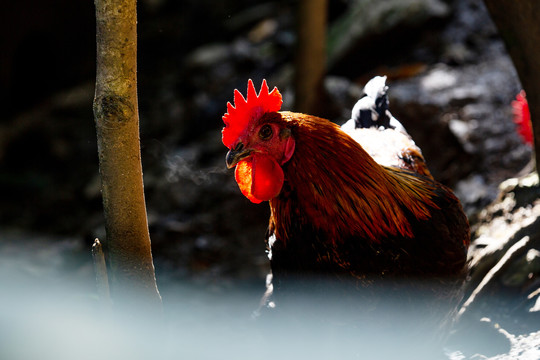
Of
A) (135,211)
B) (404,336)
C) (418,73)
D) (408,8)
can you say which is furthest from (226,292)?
(408,8)

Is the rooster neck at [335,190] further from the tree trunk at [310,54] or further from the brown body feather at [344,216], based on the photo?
the tree trunk at [310,54]

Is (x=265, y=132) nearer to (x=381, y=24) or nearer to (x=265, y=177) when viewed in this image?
(x=265, y=177)

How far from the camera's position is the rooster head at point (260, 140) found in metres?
2.68

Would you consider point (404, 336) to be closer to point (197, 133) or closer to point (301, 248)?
point (301, 248)

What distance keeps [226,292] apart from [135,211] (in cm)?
297

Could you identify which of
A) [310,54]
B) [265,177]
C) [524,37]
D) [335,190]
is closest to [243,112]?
[265,177]

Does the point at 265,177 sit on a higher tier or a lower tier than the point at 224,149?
lower

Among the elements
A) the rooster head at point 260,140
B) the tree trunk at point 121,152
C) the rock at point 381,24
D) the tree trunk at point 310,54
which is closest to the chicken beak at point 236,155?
the rooster head at point 260,140

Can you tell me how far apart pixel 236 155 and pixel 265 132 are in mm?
170

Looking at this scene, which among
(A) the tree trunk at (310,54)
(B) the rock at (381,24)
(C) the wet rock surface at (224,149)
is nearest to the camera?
(C) the wet rock surface at (224,149)

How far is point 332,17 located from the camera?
8.62 m

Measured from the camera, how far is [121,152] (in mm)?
2230

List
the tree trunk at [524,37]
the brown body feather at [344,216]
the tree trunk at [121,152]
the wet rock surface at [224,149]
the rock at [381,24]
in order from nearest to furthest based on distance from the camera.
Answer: the tree trunk at [121,152]
the brown body feather at [344,216]
the tree trunk at [524,37]
the wet rock surface at [224,149]
the rock at [381,24]

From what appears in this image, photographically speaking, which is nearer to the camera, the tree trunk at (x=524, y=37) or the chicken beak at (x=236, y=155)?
the chicken beak at (x=236, y=155)
